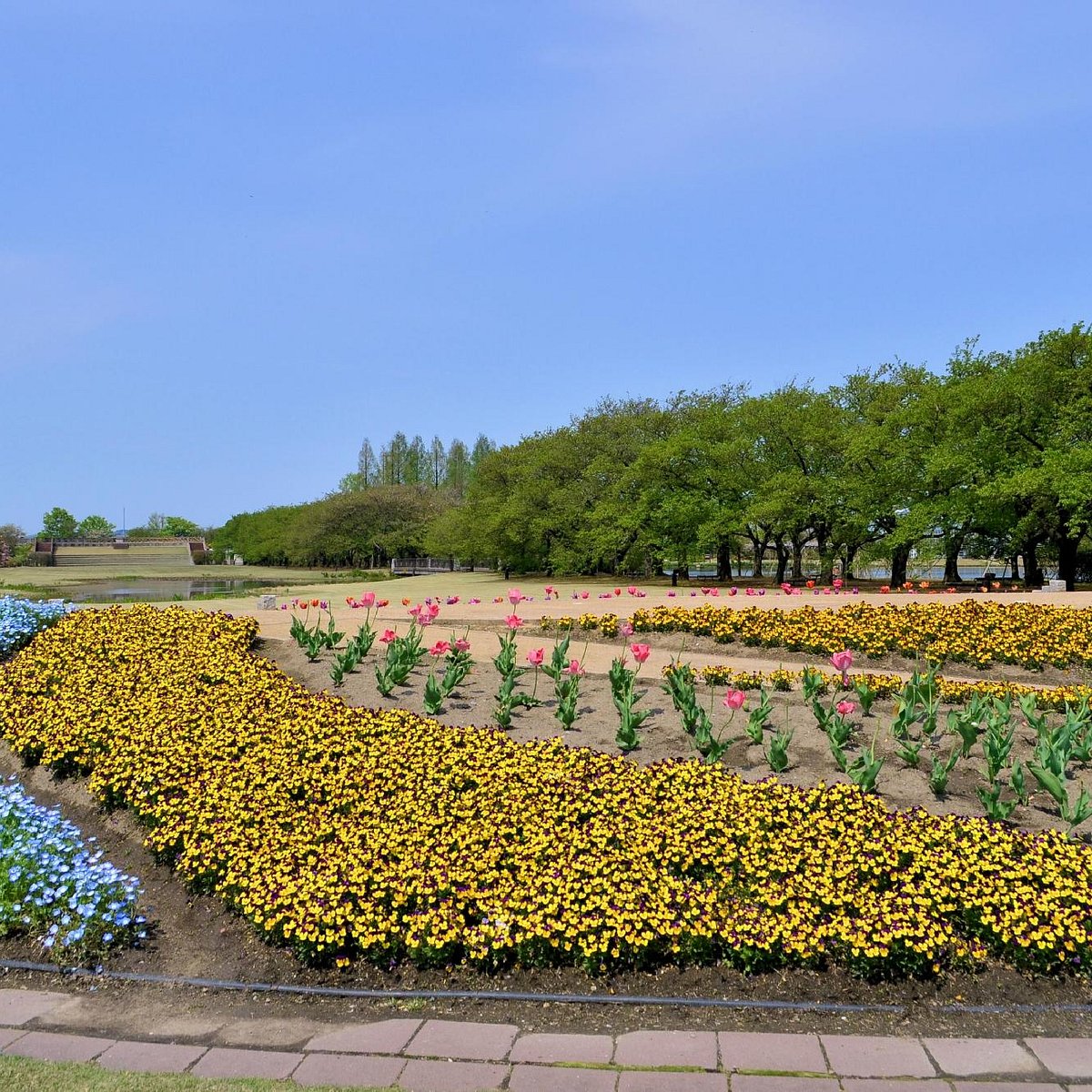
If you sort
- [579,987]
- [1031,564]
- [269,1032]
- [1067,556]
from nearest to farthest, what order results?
[269,1032] < [579,987] < [1067,556] < [1031,564]

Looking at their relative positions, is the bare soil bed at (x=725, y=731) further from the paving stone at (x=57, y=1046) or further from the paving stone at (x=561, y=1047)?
the paving stone at (x=57, y=1046)

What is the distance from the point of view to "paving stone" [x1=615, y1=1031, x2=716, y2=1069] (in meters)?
3.15

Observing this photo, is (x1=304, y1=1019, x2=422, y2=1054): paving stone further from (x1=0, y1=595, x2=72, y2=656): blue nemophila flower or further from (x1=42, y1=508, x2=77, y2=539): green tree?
(x1=42, y1=508, x2=77, y2=539): green tree

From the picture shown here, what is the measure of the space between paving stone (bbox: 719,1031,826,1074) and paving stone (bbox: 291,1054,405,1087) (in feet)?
3.89

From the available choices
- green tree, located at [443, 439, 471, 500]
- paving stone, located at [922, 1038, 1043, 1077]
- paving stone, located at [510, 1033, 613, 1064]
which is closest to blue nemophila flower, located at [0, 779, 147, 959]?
paving stone, located at [510, 1033, 613, 1064]

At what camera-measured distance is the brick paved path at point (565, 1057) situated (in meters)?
3.03

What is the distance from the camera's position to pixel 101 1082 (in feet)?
9.98

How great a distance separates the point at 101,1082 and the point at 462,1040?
1251 millimetres

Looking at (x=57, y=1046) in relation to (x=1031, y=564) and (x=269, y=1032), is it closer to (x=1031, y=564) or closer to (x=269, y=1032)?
(x=269, y=1032)

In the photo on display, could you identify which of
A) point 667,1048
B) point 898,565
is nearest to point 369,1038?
point 667,1048

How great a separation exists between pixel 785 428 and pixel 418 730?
27.0 m

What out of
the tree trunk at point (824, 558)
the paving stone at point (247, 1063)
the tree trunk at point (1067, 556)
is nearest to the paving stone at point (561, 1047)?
the paving stone at point (247, 1063)

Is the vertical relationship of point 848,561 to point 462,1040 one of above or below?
above

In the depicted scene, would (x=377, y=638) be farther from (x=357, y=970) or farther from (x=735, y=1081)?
(x=735, y=1081)
